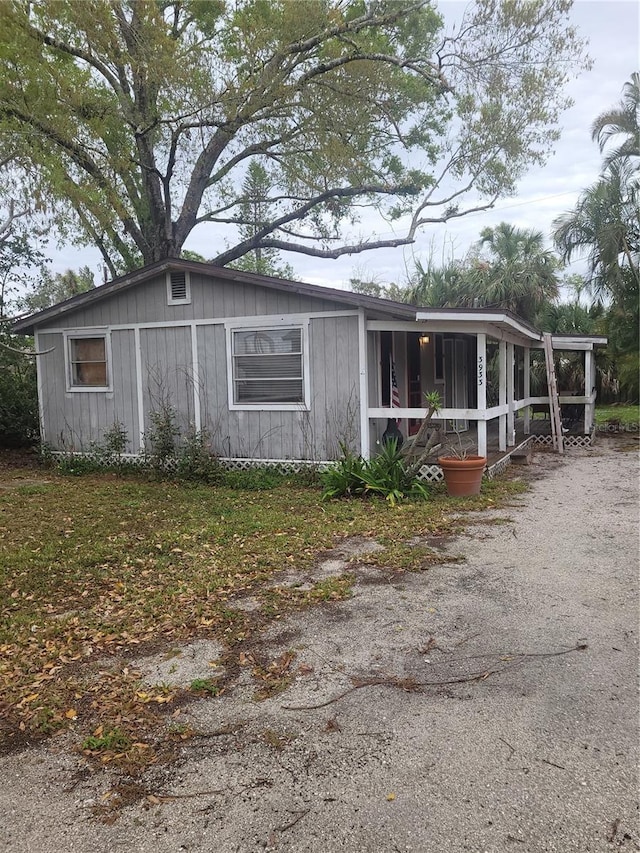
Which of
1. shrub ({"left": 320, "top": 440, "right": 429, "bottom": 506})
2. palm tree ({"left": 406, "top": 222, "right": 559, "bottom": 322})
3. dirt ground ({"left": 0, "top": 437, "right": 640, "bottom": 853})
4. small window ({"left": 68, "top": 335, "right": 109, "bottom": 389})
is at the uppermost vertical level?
palm tree ({"left": 406, "top": 222, "right": 559, "bottom": 322})

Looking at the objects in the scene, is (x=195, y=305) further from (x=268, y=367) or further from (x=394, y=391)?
(x=394, y=391)

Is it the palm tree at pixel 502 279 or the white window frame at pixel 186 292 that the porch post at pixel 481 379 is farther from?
the palm tree at pixel 502 279

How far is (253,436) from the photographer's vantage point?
32.1ft

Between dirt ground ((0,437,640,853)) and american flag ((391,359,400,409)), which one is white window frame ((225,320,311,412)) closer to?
american flag ((391,359,400,409))

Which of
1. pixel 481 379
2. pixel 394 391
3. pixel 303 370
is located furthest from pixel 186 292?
pixel 481 379

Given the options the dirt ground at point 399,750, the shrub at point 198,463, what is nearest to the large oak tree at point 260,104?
the shrub at point 198,463

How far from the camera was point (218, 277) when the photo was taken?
31.5ft

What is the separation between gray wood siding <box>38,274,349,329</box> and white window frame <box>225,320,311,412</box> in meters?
0.19

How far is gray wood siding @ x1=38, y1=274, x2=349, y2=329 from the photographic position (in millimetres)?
9312

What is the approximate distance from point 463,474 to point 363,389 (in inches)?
78.0

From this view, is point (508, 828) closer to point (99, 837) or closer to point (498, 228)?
point (99, 837)

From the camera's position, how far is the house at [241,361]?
29.4 ft

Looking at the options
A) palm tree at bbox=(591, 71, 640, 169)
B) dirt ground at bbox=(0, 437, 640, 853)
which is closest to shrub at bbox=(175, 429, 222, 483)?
dirt ground at bbox=(0, 437, 640, 853)

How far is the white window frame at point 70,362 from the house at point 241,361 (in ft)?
→ 0.07
